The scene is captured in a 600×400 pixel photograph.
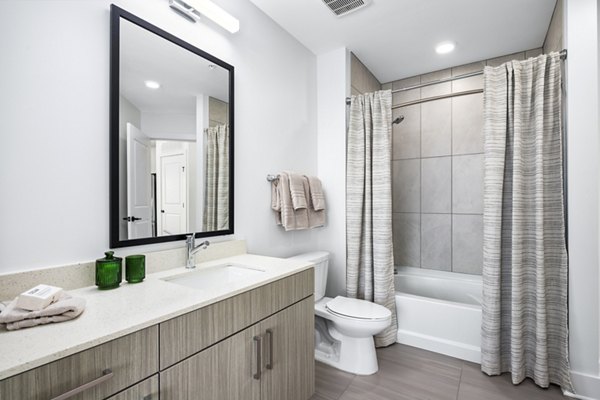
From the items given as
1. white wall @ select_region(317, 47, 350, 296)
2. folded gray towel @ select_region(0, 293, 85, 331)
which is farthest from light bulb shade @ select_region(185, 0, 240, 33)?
folded gray towel @ select_region(0, 293, 85, 331)

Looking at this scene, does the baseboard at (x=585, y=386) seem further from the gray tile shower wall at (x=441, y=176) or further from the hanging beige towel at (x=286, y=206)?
the hanging beige towel at (x=286, y=206)

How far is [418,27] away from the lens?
2252mm

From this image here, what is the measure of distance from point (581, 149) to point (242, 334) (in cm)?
205

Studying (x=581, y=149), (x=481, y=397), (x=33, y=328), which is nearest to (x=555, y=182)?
(x=581, y=149)

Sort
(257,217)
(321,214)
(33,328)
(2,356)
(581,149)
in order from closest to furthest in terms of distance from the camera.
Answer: (2,356) → (33,328) → (581,149) → (257,217) → (321,214)

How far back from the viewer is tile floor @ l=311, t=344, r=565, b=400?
5.60 ft

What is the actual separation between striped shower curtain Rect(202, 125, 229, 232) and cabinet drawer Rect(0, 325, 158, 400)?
869 millimetres

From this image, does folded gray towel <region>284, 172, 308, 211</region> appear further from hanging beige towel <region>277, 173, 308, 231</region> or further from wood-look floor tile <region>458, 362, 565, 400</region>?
wood-look floor tile <region>458, 362, 565, 400</region>

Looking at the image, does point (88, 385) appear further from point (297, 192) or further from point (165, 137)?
point (297, 192)

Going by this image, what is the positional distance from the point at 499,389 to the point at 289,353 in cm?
133

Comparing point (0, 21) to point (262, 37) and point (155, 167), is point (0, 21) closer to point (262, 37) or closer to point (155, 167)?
point (155, 167)

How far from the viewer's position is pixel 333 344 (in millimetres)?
2145

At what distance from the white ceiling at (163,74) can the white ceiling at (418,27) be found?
716 millimetres

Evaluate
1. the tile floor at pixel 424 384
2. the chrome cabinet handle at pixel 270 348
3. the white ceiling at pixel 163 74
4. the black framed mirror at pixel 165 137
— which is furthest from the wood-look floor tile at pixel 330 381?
the white ceiling at pixel 163 74
